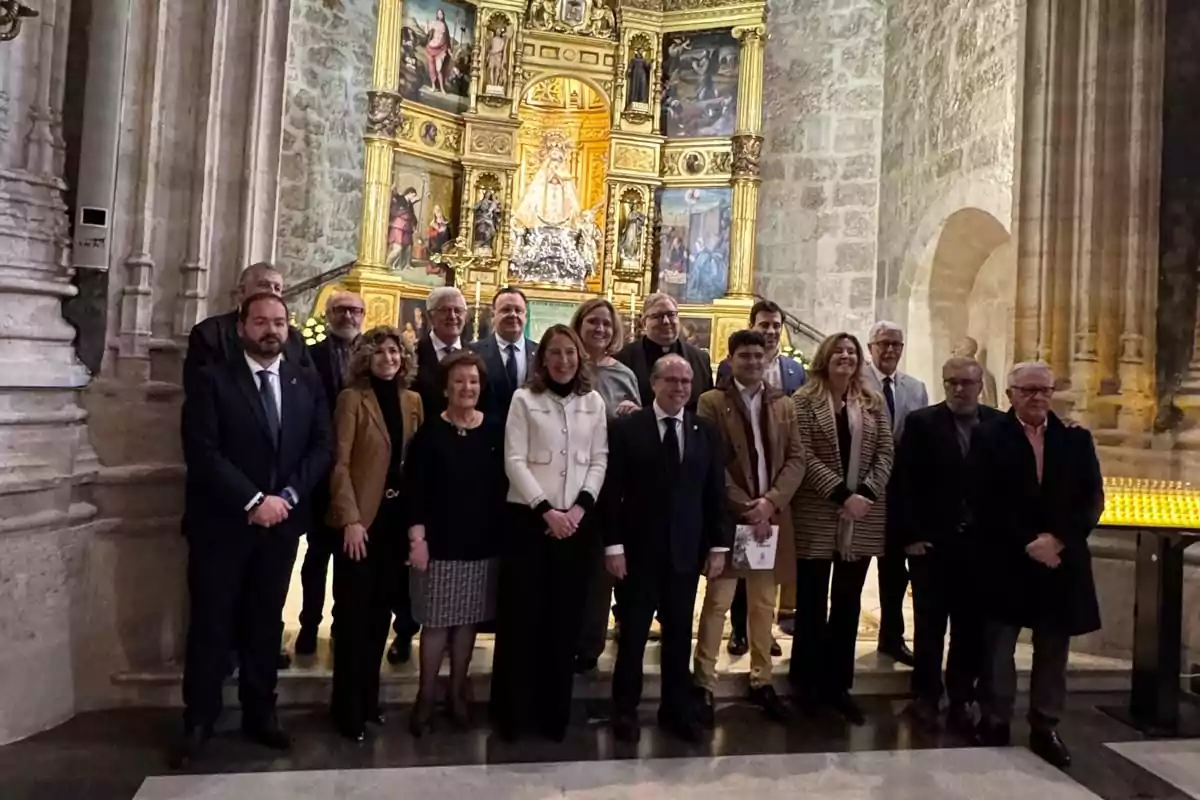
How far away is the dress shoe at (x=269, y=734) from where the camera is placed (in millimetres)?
3379

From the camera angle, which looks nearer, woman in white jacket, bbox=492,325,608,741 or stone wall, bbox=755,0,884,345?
woman in white jacket, bbox=492,325,608,741

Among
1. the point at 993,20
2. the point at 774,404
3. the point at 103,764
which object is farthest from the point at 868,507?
the point at 993,20

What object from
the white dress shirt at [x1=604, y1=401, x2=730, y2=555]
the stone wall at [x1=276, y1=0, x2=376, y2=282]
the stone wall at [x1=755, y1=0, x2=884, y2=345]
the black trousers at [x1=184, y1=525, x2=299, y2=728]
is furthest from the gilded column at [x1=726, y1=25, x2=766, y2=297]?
the black trousers at [x1=184, y1=525, x2=299, y2=728]

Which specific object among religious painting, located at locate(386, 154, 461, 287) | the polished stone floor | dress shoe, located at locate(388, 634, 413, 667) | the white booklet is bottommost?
the polished stone floor

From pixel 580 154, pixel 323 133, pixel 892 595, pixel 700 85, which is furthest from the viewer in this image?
pixel 580 154

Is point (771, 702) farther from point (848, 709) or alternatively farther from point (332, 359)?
point (332, 359)

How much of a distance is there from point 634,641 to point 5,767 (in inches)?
84.6

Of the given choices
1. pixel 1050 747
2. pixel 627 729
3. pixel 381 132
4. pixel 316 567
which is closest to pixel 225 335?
pixel 316 567

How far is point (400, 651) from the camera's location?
413 centimetres

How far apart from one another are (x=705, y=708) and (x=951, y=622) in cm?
104

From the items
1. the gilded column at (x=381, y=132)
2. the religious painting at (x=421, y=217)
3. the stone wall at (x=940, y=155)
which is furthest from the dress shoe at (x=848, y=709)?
the religious painting at (x=421, y=217)

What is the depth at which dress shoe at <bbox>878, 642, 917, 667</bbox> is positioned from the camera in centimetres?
442

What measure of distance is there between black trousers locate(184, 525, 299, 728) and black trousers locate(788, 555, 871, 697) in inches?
78.7

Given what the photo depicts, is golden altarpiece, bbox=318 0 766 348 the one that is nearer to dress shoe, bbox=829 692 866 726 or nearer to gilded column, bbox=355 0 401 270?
gilded column, bbox=355 0 401 270
